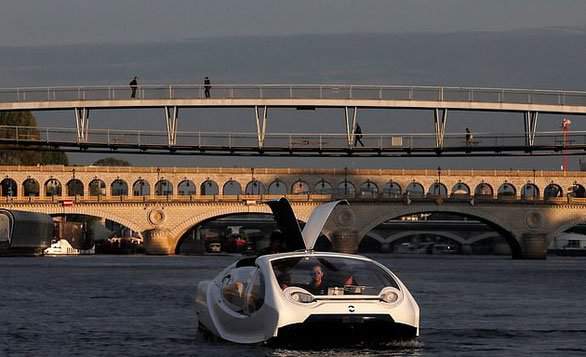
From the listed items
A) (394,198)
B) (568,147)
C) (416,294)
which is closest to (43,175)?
(394,198)

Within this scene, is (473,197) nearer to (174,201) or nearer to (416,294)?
(174,201)

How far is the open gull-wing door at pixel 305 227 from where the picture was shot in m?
33.0

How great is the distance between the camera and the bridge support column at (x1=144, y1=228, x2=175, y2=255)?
15388 centimetres

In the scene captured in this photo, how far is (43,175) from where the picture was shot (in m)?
162

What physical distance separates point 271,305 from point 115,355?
4.06 meters

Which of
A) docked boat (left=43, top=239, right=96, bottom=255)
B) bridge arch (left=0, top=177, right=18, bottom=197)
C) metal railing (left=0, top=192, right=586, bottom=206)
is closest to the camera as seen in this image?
metal railing (left=0, top=192, right=586, bottom=206)

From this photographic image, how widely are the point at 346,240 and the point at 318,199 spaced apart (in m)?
6.10

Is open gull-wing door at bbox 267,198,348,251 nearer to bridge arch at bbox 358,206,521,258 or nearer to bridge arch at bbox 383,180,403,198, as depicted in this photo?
bridge arch at bbox 358,206,521,258

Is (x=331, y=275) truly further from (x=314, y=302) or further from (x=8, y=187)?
(x=8, y=187)

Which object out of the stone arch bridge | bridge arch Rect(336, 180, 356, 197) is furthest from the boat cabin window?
bridge arch Rect(336, 180, 356, 197)

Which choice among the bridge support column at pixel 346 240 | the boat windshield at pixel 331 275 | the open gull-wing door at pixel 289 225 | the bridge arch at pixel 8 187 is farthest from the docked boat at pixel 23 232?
the boat windshield at pixel 331 275

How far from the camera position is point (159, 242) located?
155000 mm

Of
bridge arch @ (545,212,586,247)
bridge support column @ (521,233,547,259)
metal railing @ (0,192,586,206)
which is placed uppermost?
metal railing @ (0,192,586,206)

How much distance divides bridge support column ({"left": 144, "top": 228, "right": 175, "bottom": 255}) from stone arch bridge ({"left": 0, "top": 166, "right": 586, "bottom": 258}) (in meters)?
0.11
